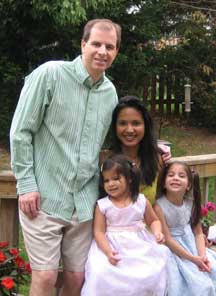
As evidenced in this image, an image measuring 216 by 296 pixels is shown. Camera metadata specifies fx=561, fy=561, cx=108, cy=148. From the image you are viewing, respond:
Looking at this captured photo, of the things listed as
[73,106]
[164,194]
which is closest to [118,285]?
[164,194]

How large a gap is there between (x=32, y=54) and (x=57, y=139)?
21.2 ft

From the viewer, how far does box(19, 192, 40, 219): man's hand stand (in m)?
2.65

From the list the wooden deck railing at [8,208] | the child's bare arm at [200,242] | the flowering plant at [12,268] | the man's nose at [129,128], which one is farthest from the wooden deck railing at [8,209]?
the child's bare arm at [200,242]

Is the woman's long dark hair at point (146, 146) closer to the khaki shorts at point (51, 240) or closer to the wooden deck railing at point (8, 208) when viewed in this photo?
the khaki shorts at point (51, 240)

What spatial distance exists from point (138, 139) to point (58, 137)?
540 millimetres

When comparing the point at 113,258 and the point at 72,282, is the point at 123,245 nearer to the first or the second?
the point at 113,258

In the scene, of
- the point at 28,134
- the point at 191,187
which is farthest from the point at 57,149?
the point at 191,187

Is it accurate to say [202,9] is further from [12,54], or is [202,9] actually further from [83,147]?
[83,147]

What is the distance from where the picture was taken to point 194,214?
3.33 m

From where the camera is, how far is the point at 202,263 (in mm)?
3170

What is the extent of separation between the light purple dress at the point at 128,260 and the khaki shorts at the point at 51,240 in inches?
3.2

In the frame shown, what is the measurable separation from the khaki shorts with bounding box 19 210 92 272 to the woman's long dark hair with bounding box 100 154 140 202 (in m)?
0.29

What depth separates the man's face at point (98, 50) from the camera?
8.87 ft

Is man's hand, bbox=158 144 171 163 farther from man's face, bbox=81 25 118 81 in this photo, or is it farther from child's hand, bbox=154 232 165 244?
man's face, bbox=81 25 118 81
